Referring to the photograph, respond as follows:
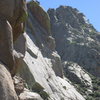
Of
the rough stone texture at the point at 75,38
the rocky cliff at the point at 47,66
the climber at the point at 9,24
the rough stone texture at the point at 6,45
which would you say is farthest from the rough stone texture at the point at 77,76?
the rough stone texture at the point at 6,45

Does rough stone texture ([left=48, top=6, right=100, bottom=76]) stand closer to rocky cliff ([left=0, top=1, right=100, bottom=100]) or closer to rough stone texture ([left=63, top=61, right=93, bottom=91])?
rocky cliff ([left=0, top=1, right=100, bottom=100])

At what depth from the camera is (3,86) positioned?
2234 centimetres

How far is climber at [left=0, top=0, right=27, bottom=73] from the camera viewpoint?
83.4 feet

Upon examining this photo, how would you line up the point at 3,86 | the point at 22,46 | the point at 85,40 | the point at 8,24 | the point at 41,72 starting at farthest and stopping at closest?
the point at 85,40 → the point at 41,72 → the point at 22,46 → the point at 8,24 → the point at 3,86

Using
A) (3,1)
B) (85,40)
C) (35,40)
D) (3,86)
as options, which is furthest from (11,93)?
(85,40)

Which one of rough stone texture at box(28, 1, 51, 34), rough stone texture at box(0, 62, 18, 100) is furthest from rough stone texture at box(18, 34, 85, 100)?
rough stone texture at box(0, 62, 18, 100)

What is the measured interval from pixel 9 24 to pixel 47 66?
131 ft

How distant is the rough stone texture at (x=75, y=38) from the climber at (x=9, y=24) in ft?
286

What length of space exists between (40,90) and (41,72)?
252 inches

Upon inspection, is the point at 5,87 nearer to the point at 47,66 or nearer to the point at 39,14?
the point at 47,66

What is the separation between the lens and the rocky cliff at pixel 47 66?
99.1 feet

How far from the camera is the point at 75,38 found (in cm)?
13975

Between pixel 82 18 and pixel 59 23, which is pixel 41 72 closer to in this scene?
pixel 59 23

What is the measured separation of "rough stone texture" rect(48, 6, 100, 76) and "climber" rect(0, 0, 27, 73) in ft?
286
